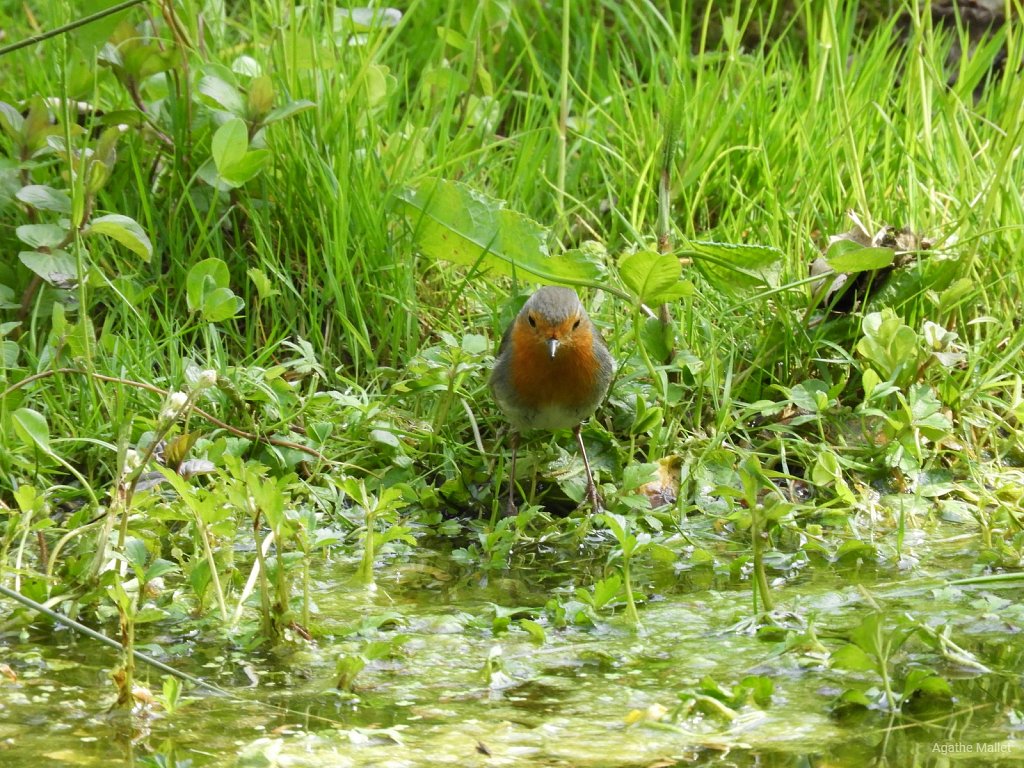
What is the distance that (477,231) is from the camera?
459cm

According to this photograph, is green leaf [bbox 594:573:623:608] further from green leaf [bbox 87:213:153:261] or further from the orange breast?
green leaf [bbox 87:213:153:261]

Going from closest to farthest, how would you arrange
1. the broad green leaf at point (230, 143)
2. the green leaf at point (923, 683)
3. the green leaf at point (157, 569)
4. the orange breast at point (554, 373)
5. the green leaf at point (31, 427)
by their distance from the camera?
the green leaf at point (923, 683) → the green leaf at point (157, 569) → the green leaf at point (31, 427) → the orange breast at point (554, 373) → the broad green leaf at point (230, 143)

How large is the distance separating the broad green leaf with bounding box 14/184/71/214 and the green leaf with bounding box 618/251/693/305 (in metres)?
1.88

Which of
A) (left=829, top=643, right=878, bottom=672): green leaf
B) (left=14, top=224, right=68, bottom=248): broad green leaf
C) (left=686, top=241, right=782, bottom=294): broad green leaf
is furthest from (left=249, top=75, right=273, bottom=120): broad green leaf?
(left=829, top=643, right=878, bottom=672): green leaf

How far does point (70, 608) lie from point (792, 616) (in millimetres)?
1752

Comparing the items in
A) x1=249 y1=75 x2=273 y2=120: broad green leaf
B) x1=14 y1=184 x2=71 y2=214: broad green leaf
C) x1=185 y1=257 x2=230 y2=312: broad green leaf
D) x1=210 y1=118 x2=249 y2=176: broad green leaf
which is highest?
x1=249 y1=75 x2=273 y2=120: broad green leaf

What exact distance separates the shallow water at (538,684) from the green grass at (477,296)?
0.29 meters

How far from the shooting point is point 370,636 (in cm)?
305

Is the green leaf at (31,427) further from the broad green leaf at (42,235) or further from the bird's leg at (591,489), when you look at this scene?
the bird's leg at (591,489)

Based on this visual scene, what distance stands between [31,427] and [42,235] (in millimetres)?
940

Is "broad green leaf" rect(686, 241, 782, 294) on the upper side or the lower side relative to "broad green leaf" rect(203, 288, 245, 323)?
upper

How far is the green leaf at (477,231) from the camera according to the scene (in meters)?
4.51

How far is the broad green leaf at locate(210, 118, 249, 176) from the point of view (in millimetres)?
4172

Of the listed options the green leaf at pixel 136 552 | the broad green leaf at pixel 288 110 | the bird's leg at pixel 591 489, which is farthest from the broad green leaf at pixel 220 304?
the bird's leg at pixel 591 489
